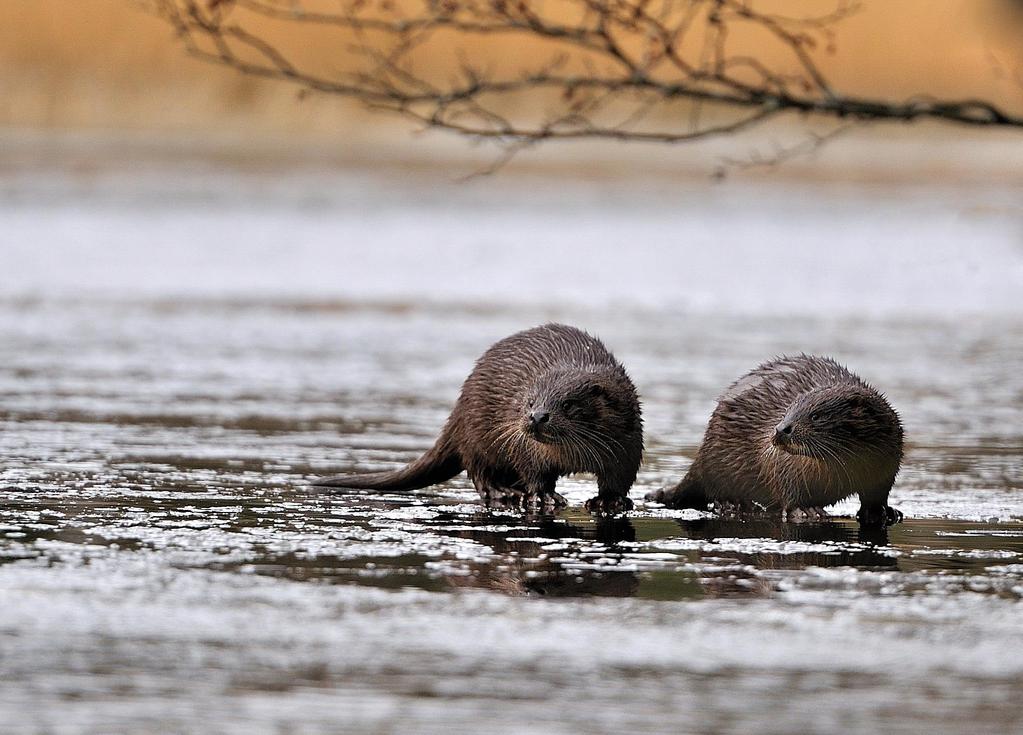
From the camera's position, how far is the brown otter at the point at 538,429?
268 inches

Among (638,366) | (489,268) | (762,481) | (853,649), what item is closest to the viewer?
(853,649)

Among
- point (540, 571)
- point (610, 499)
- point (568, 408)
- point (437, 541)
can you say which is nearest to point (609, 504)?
point (610, 499)

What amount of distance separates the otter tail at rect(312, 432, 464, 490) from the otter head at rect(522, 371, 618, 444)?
0.46 m

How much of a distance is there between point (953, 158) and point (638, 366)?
29170 millimetres

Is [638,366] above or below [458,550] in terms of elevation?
above

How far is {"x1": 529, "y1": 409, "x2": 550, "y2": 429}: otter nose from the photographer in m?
6.65

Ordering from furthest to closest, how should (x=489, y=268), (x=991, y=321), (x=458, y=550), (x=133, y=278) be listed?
(x=489, y=268) < (x=133, y=278) < (x=991, y=321) < (x=458, y=550)

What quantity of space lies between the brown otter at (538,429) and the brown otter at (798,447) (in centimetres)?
30

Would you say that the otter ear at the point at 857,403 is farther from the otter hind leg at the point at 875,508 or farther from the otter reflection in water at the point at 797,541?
the otter reflection in water at the point at 797,541

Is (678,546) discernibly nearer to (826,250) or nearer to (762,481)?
(762,481)

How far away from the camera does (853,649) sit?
437 cm

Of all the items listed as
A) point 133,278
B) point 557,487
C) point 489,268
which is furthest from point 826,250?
point 557,487

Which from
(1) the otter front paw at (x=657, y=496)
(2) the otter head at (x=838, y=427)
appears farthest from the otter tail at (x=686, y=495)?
(2) the otter head at (x=838, y=427)

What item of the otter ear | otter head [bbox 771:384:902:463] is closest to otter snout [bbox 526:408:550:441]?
otter head [bbox 771:384:902:463]
